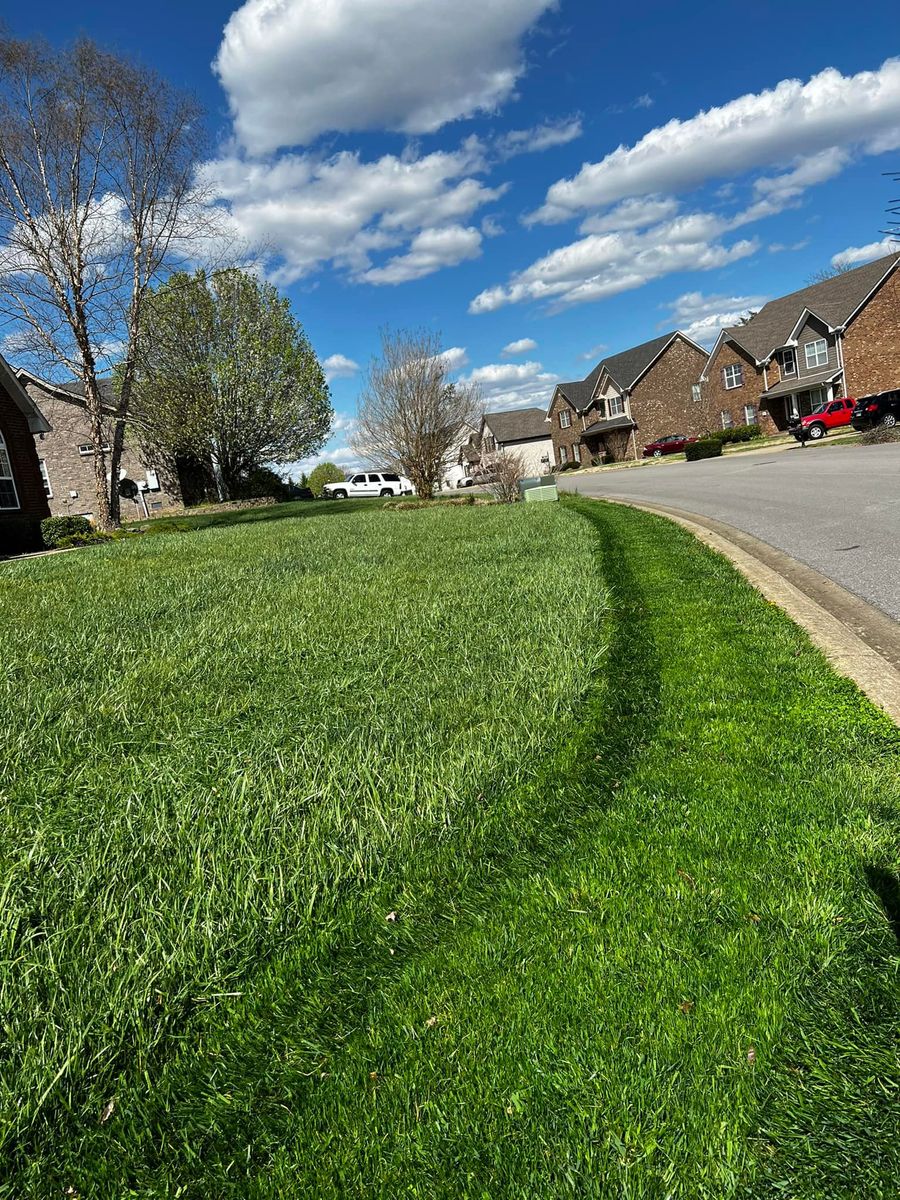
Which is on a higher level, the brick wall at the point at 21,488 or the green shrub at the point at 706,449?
the brick wall at the point at 21,488

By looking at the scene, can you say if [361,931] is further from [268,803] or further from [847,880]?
[847,880]

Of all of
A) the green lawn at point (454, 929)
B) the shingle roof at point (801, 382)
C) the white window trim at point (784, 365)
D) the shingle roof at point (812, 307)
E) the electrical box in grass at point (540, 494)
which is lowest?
the green lawn at point (454, 929)

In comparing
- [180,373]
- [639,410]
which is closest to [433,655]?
[180,373]

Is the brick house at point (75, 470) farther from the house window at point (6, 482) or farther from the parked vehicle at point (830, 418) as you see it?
the parked vehicle at point (830, 418)

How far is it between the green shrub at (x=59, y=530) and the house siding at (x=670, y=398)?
46642mm

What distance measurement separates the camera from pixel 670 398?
2245 inches

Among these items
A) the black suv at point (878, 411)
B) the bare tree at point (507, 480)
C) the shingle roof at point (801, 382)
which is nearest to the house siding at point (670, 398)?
the shingle roof at point (801, 382)

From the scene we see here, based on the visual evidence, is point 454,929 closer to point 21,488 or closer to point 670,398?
point 21,488

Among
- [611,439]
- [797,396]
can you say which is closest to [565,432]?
[611,439]

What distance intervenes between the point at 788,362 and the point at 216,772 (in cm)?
5311

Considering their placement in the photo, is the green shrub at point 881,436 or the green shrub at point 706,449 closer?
the green shrub at point 881,436

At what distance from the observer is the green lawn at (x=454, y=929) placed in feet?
5.76

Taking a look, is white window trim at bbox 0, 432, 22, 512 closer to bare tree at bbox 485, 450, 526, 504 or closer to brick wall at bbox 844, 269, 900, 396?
bare tree at bbox 485, 450, 526, 504

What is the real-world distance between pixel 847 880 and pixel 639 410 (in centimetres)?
6031
